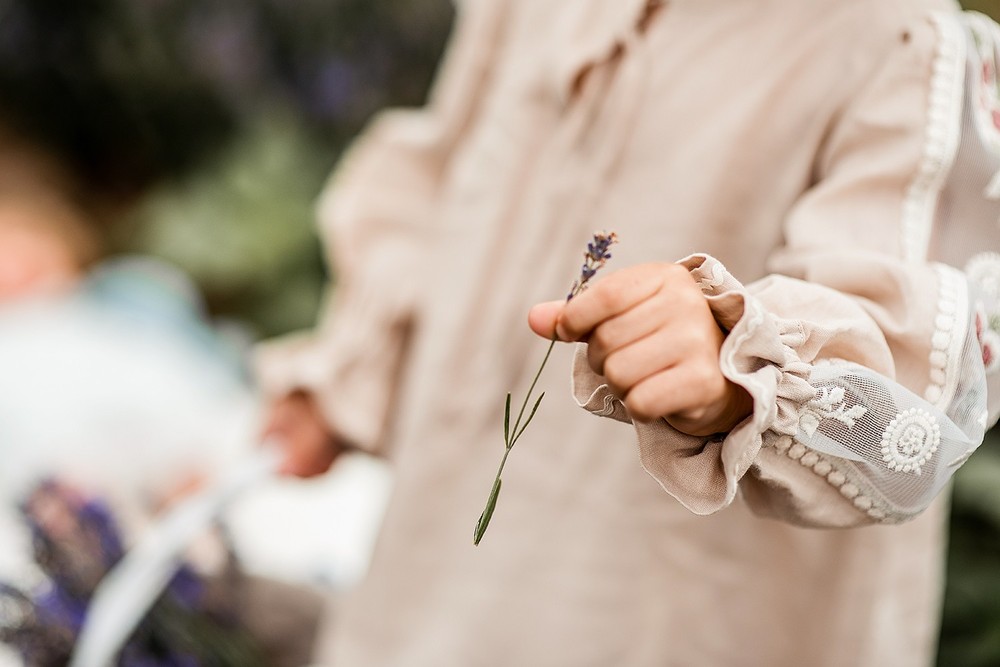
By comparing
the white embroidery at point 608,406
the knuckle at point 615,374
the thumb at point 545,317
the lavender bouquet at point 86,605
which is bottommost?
the lavender bouquet at point 86,605

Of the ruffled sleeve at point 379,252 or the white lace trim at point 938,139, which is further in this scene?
the ruffled sleeve at point 379,252

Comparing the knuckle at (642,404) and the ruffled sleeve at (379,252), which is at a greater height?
the knuckle at (642,404)

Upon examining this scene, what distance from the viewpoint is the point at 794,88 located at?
0.45 m

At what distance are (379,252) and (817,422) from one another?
1.58 ft

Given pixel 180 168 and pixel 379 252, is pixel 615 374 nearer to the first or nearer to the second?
pixel 379 252

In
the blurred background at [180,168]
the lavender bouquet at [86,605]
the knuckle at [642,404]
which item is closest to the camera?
the knuckle at [642,404]

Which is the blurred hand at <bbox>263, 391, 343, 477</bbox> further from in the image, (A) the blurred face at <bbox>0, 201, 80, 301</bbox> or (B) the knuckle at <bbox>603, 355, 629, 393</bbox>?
(A) the blurred face at <bbox>0, 201, 80, 301</bbox>

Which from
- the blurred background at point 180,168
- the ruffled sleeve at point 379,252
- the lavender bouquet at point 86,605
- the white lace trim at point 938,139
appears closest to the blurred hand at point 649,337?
the white lace trim at point 938,139

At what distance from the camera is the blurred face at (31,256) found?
124 cm

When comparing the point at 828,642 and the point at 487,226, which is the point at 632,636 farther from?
the point at 487,226

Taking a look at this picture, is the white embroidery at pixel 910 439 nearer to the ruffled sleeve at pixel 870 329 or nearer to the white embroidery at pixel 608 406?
the ruffled sleeve at pixel 870 329

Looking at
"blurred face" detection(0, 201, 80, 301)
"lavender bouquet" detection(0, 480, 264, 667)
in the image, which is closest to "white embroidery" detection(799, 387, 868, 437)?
"lavender bouquet" detection(0, 480, 264, 667)

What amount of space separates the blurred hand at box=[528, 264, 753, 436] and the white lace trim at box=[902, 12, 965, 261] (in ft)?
0.45

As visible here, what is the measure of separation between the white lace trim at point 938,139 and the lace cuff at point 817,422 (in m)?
0.04
